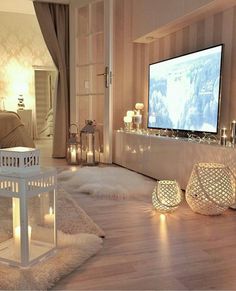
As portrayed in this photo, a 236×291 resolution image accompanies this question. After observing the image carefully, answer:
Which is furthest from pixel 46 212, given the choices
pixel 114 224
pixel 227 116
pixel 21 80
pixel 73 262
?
pixel 21 80

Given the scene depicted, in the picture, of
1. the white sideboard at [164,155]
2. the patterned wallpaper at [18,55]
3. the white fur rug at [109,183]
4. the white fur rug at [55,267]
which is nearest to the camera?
the white fur rug at [55,267]

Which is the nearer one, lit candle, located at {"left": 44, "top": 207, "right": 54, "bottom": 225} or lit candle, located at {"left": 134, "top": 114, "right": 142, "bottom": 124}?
lit candle, located at {"left": 44, "top": 207, "right": 54, "bottom": 225}

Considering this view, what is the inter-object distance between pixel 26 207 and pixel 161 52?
9.81ft

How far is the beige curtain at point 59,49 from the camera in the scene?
4641 millimetres

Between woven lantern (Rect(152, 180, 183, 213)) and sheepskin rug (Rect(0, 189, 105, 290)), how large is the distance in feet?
1.63

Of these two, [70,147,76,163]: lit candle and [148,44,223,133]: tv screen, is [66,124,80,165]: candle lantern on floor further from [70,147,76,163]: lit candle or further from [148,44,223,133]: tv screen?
[148,44,223,133]: tv screen

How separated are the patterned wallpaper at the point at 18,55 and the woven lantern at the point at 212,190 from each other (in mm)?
5899

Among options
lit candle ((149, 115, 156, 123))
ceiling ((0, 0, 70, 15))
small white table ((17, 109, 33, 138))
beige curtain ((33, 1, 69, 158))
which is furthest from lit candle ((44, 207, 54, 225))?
small white table ((17, 109, 33, 138))

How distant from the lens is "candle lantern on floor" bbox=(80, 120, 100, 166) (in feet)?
13.4

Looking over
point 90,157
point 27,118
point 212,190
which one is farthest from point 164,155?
point 27,118

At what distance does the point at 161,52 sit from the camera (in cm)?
382

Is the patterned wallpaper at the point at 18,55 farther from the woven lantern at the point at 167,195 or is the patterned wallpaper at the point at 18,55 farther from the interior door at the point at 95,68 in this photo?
the woven lantern at the point at 167,195

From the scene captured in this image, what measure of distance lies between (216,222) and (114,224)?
25.4 inches

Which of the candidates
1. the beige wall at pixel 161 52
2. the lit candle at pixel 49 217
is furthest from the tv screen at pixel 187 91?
the lit candle at pixel 49 217
